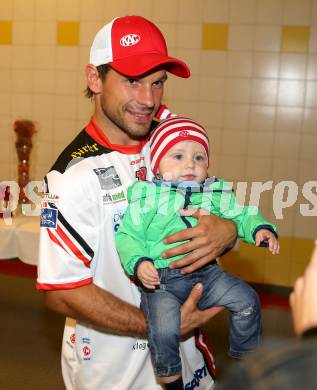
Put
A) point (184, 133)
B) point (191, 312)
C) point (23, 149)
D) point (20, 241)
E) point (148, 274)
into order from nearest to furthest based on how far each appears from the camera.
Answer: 1. point (148, 274)
2. point (191, 312)
3. point (184, 133)
4. point (20, 241)
5. point (23, 149)

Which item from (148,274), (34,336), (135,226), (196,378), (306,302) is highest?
(306,302)

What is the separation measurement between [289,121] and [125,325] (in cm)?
335

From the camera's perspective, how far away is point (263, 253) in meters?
4.81

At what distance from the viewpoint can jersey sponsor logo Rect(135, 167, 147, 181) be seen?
6.01 feet

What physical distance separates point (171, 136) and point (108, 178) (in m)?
0.25

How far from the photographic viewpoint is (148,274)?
62.6 inches

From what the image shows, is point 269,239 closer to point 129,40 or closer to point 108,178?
point 108,178


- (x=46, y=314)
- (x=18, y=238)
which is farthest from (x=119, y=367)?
(x=46, y=314)

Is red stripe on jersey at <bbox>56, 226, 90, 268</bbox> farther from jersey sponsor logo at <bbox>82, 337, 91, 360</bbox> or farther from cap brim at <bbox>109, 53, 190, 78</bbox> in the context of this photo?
cap brim at <bbox>109, 53, 190, 78</bbox>

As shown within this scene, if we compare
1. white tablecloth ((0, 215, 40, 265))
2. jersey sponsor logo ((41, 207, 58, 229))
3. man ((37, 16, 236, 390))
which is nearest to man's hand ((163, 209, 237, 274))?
man ((37, 16, 236, 390))

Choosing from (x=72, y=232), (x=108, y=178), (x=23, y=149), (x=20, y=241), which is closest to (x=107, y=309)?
(x=72, y=232)

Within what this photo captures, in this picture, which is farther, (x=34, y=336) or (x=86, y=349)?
(x=34, y=336)

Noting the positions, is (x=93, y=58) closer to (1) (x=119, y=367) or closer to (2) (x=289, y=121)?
(1) (x=119, y=367)

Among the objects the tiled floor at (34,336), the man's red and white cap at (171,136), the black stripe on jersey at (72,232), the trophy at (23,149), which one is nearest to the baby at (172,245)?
the man's red and white cap at (171,136)
